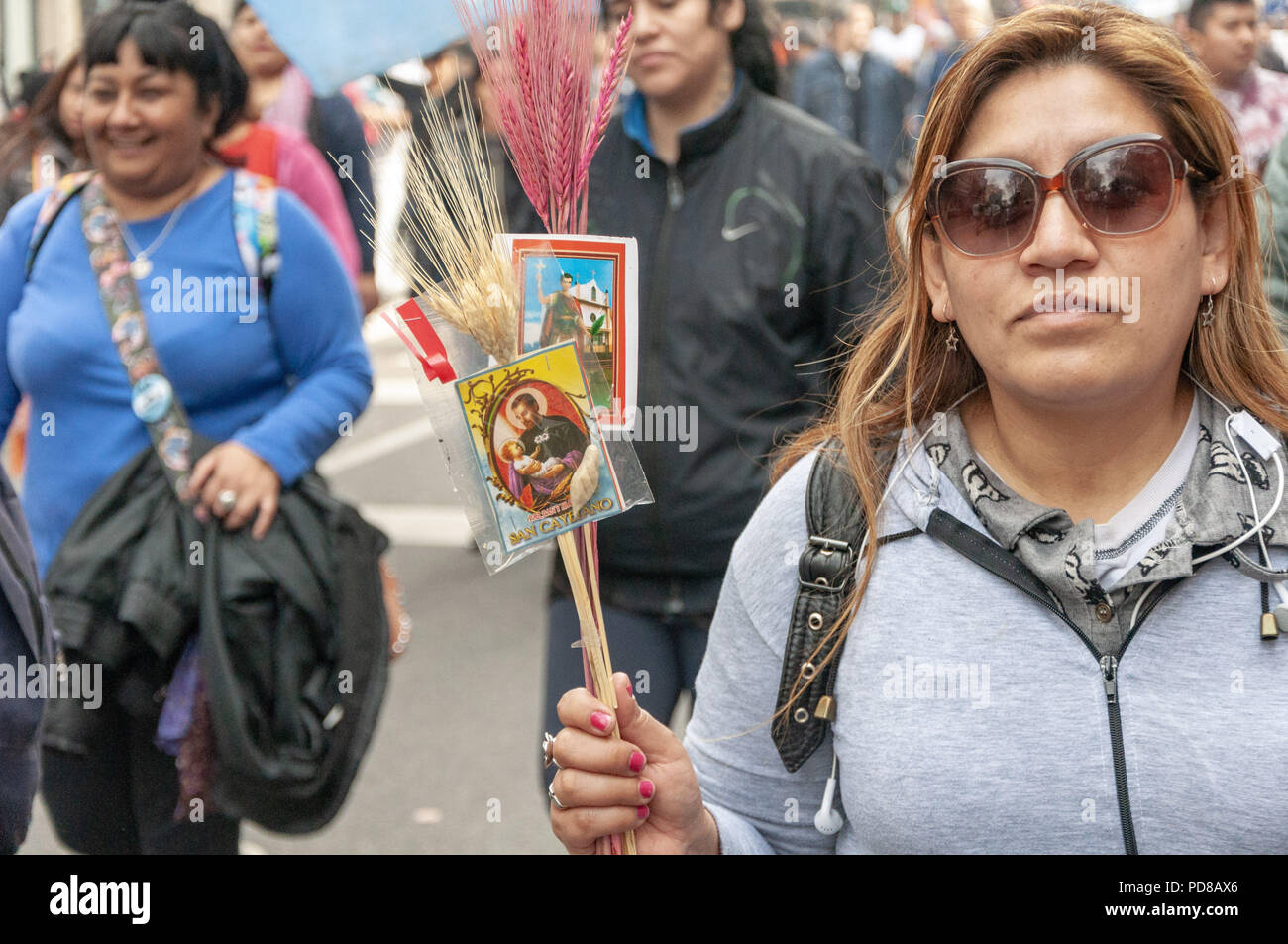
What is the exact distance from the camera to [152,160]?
3.36 metres

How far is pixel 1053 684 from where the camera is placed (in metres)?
1.67

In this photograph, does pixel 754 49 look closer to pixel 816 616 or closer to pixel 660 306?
pixel 660 306

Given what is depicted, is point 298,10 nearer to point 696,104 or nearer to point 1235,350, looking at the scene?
point 696,104

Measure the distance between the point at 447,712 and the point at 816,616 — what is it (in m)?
4.07

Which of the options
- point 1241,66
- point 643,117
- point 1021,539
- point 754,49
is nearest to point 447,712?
point 643,117

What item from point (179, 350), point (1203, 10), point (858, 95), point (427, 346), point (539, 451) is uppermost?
point (858, 95)

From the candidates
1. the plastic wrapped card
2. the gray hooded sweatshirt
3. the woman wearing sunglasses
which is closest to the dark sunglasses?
the woman wearing sunglasses

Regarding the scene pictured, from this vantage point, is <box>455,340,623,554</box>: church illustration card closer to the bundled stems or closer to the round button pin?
A: the bundled stems

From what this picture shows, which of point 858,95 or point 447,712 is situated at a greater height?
point 858,95

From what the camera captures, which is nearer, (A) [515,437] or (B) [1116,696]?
(A) [515,437]

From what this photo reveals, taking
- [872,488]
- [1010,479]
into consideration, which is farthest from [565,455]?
[1010,479]

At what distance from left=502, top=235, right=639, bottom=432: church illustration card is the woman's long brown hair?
1.38 feet

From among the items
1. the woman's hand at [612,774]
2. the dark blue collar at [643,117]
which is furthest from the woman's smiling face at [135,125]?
the woman's hand at [612,774]

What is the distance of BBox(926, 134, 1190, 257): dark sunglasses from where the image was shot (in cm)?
169
